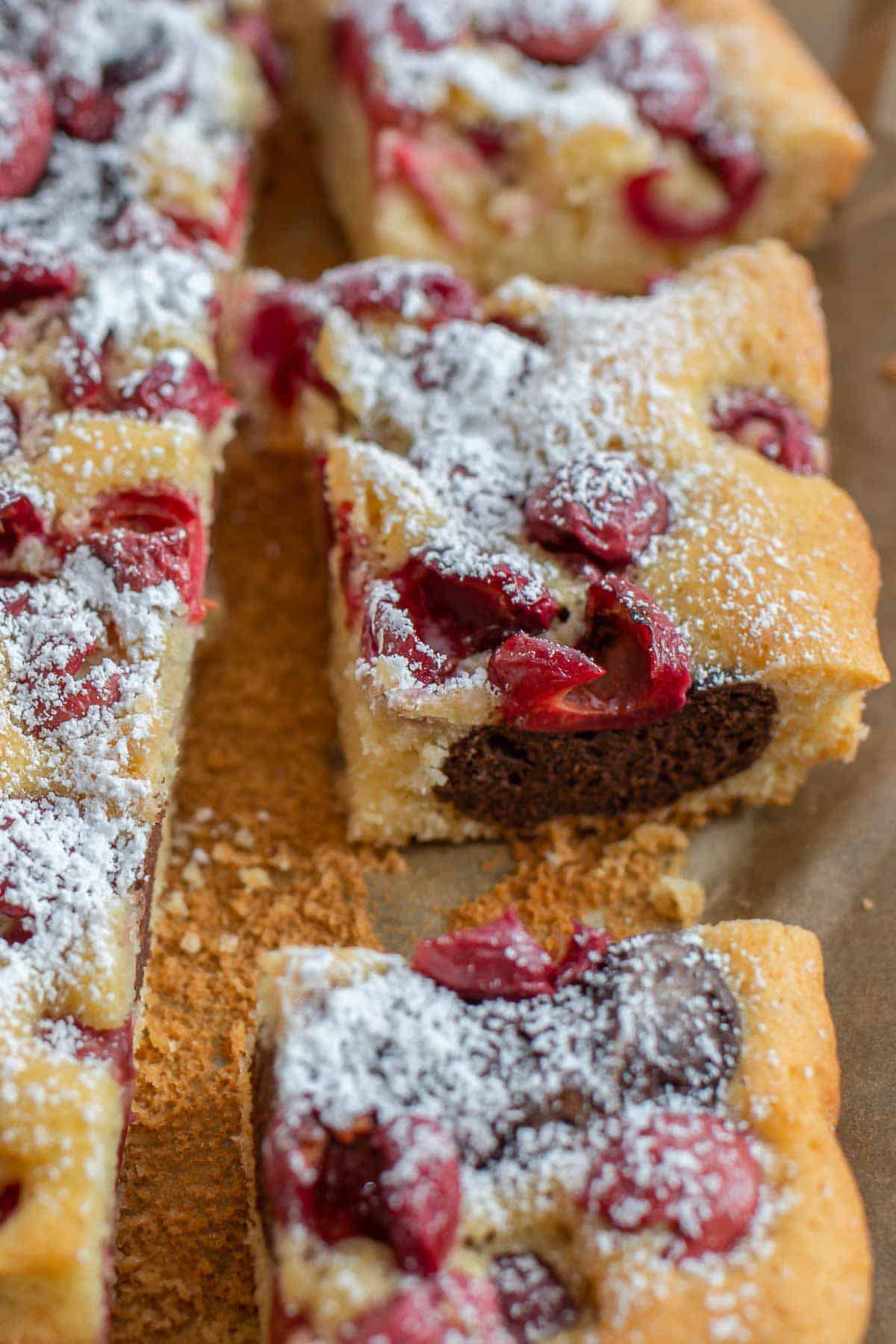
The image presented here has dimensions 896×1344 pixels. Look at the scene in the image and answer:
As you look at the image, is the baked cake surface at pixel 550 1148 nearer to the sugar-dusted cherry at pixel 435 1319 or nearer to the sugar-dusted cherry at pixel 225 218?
the sugar-dusted cherry at pixel 435 1319

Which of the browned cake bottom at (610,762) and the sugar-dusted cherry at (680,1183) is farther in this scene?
the browned cake bottom at (610,762)

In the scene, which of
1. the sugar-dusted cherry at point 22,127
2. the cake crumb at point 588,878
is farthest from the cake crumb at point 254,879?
the sugar-dusted cherry at point 22,127

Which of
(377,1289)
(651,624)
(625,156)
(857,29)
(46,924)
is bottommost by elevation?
(46,924)

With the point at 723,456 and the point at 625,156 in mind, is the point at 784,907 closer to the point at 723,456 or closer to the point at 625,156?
the point at 723,456

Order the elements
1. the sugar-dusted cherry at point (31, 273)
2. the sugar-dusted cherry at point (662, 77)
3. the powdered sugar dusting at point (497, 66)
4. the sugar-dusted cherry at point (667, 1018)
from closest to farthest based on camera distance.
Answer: the sugar-dusted cherry at point (667, 1018)
the sugar-dusted cherry at point (31, 273)
the powdered sugar dusting at point (497, 66)
the sugar-dusted cherry at point (662, 77)

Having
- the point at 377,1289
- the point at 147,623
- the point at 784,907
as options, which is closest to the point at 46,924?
the point at 147,623

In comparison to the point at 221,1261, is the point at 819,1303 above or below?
above
